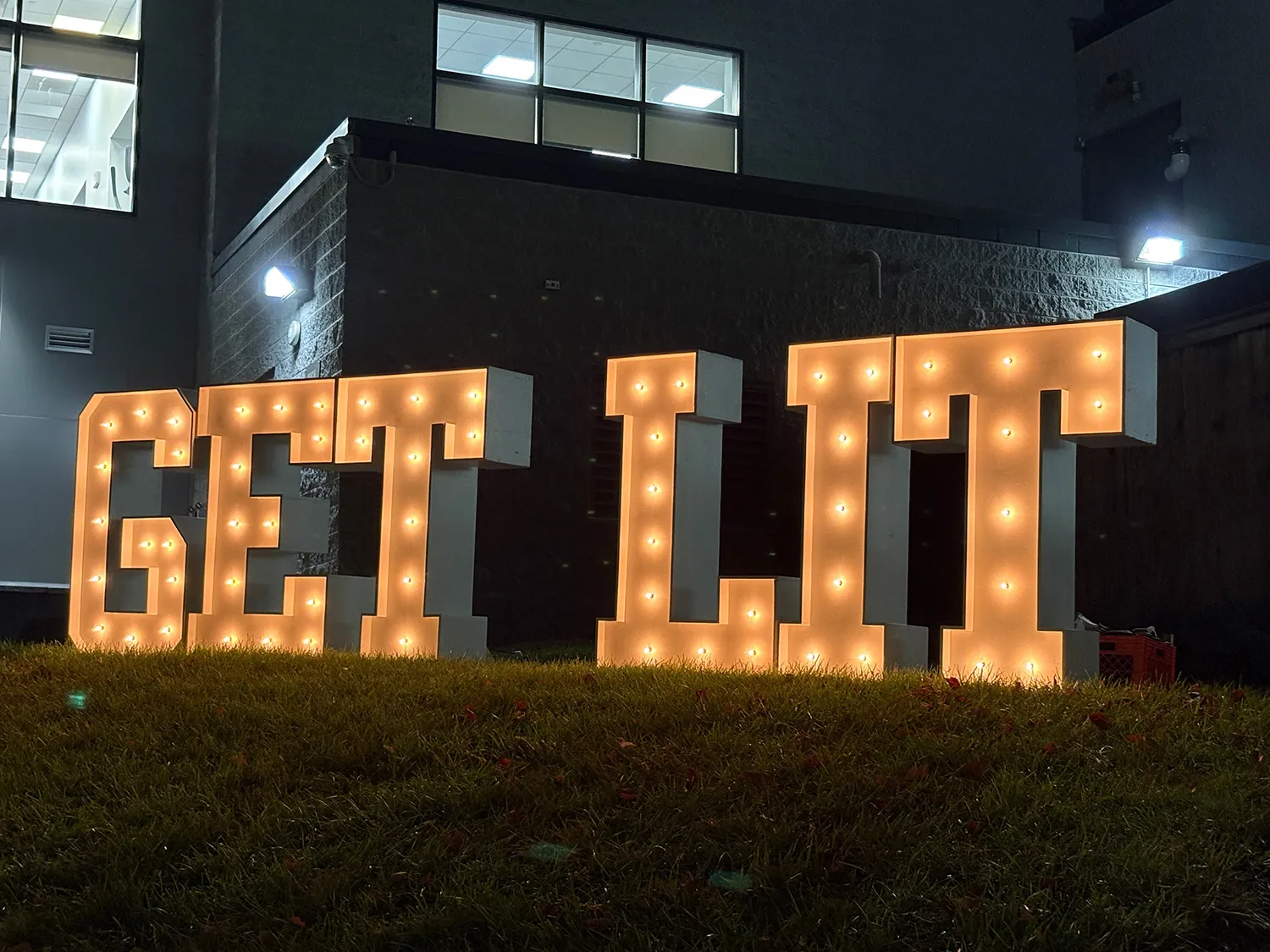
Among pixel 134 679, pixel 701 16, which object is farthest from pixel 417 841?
pixel 701 16

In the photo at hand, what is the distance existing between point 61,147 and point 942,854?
14.6m

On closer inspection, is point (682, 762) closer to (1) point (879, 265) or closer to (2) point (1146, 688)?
(2) point (1146, 688)

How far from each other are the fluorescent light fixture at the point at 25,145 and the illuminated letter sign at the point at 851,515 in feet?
38.5

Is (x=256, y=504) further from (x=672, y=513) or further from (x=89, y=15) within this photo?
(x=89, y=15)

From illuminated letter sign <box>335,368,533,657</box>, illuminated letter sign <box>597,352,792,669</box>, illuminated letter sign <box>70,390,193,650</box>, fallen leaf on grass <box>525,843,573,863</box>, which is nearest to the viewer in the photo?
fallen leaf on grass <box>525,843,573,863</box>

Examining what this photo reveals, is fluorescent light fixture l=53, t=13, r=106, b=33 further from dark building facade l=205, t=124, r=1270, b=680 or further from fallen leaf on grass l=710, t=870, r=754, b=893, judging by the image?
fallen leaf on grass l=710, t=870, r=754, b=893

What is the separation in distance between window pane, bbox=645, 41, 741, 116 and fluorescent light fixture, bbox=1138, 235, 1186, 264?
579 cm

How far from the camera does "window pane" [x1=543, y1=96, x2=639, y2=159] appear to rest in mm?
17281

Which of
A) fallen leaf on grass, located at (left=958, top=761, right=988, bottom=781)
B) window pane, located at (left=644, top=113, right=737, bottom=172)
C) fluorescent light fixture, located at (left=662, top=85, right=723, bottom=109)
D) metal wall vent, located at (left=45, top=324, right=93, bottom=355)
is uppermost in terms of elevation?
fluorescent light fixture, located at (left=662, top=85, right=723, bottom=109)

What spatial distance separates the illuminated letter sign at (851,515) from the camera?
24.0 feet

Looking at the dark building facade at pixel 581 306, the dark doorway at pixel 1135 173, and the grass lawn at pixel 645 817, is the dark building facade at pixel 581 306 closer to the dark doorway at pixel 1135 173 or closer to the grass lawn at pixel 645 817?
the grass lawn at pixel 645 817

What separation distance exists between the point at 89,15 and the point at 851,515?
12812 millimetres

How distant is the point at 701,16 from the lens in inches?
724

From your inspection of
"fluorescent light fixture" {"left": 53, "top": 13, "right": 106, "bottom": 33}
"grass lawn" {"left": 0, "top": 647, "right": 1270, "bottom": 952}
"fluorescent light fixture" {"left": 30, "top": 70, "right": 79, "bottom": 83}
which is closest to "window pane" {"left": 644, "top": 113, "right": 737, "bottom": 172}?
"fluorescent light fixture" {"left": 53, "top": 13, "right": 106, "bottom": 33}
